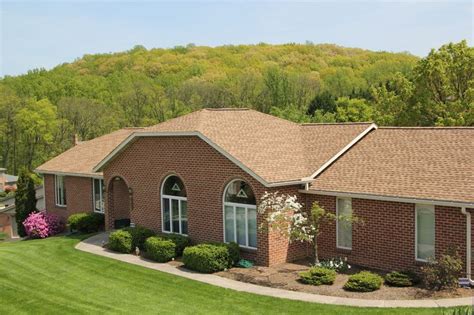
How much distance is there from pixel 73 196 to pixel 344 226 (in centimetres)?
1797

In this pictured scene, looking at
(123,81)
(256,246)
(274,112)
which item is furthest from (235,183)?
(123,81)

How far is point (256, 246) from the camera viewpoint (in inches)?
808

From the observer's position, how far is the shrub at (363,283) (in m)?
16.4

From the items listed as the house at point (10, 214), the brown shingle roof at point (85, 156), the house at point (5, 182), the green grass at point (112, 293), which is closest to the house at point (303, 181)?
the green grass at point (112, 293)

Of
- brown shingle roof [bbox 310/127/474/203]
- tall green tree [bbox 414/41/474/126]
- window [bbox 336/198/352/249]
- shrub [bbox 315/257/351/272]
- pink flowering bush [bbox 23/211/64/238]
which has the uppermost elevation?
tall green tree [bbox 414/41/474/126]

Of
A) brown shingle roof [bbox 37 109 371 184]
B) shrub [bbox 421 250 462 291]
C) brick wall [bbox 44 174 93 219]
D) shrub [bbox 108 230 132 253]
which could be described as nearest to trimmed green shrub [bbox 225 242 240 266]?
brown shingle roof [bbox 37 109 371 184]

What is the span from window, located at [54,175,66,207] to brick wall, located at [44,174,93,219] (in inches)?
12.8

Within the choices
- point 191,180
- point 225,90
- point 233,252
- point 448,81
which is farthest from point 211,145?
point 225,90

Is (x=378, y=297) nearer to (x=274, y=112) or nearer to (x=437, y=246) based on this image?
(x=437, y=246)

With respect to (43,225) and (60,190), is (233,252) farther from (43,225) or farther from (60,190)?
(60,190)

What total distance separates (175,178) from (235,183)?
3.66 m

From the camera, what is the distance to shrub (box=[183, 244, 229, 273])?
63.7ft

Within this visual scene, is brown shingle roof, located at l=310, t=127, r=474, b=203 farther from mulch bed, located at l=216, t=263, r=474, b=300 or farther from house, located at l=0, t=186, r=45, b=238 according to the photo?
house, located at l=0, t=186, r=45, b=238

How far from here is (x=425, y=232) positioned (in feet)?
57.8
